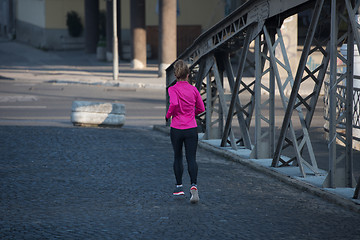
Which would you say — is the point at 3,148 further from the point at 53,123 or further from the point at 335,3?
the point at 335,3

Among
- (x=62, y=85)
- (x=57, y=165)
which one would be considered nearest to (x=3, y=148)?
(x=57, y=165)

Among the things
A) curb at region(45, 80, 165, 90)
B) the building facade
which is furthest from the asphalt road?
the building facade

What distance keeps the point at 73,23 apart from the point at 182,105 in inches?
1664

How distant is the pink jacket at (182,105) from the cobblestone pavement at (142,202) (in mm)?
928

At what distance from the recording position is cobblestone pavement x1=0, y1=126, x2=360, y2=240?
645cm

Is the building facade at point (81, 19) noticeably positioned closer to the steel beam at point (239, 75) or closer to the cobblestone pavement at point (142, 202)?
the steel beam at point (239, 75)

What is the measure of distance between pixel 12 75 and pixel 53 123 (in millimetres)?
15855

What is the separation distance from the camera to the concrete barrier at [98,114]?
16.2 metres

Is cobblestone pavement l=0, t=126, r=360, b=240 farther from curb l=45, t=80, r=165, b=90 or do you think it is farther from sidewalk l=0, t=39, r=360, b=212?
curb l=45, t=80, r=165, b=90

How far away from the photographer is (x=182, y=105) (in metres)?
7.88

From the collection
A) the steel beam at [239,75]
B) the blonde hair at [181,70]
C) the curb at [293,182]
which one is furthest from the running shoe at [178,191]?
the steel beam at [239,75]

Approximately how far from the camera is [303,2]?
8.59 metres

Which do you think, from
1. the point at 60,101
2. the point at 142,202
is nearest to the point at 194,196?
the point at 142,202

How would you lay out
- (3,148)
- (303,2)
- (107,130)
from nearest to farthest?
(303,2) < (3,148) < (107,130)
